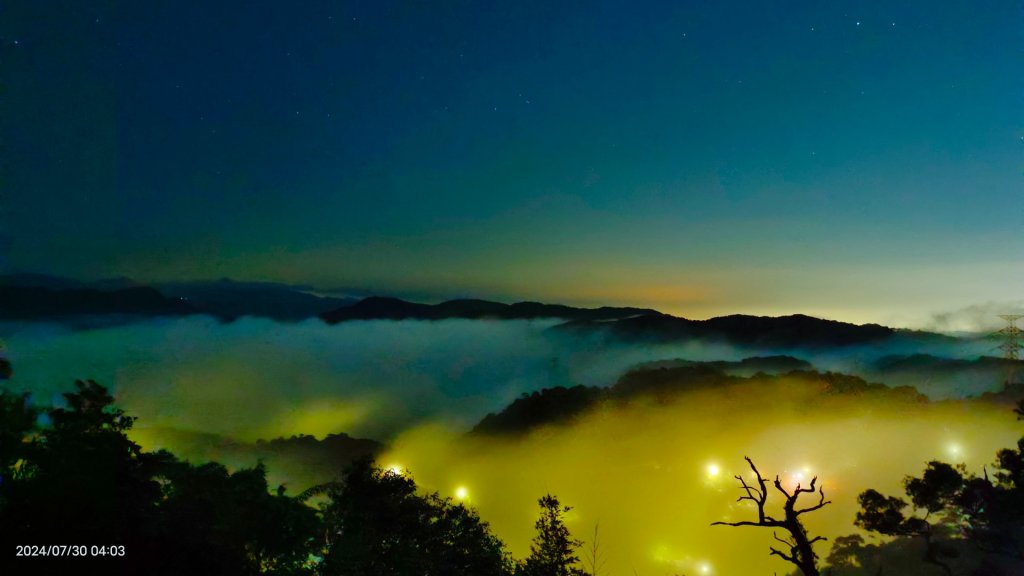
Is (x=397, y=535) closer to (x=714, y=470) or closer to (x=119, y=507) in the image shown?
(x=119, y=507)

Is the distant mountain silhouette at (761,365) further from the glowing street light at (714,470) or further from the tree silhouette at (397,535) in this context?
the tree silhouette at (397,535)

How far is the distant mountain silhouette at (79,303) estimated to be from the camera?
14238cm

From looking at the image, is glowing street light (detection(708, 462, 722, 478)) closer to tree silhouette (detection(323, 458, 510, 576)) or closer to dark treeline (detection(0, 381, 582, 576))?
tree silhouette (detection(323, 458, 510, 576))

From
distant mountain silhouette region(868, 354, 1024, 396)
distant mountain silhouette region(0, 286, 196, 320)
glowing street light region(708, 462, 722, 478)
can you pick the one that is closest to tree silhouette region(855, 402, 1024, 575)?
glowing street light region(708, 462, 722, 478)

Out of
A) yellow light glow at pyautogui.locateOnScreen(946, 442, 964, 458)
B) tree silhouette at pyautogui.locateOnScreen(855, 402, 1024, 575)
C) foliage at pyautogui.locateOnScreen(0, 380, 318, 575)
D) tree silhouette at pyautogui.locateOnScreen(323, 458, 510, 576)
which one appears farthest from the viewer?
yellow light glow at pyautogui.locateOnScreen(946, 442, 964, 458)

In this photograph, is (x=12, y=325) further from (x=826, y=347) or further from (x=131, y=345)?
(x=826, y=347)

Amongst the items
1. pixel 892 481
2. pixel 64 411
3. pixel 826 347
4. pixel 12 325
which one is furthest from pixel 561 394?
pixel 12 325

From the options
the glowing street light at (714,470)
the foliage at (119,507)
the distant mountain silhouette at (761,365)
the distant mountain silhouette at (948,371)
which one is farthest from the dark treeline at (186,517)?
the distant mountain silhouette at (948,371)

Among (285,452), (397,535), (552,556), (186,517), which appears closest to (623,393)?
(285,452)

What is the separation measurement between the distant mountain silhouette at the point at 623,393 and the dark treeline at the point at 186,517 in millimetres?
107596

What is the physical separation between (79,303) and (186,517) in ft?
625

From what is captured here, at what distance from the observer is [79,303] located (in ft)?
508

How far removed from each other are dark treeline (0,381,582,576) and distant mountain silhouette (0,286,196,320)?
17263 cm

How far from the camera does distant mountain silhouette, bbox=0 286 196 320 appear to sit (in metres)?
142
